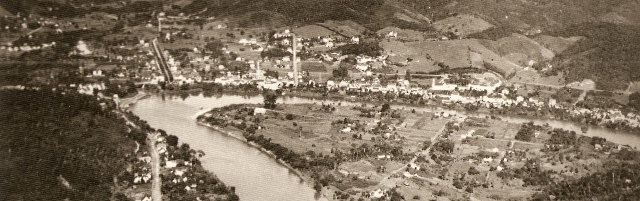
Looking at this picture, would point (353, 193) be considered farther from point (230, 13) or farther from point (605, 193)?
point (230, 13)

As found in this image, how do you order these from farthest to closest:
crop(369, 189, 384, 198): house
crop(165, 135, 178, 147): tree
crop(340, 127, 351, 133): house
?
Result: crop(340, 127, 351, 133): house → crop(165, 135, 178, 147): tree → crop(369, 189, 384, 198): house

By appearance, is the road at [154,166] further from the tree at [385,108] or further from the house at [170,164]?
the tree at [385,108]

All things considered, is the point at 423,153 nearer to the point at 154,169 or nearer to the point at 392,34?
the point at 154,169

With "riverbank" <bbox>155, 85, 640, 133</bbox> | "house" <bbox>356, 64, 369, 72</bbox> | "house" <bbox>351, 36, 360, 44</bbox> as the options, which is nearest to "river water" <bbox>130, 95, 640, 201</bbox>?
"riverbank" <bbox>155, 85, 640, 133</bbox>

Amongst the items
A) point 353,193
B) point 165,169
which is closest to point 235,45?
point 165,169

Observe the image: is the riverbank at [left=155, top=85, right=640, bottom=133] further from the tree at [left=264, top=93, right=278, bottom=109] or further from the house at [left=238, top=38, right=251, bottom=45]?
the house at [left=238, top=38, right=251, bottom=45]

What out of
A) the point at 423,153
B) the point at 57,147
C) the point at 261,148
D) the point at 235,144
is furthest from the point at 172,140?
the point at 423,153

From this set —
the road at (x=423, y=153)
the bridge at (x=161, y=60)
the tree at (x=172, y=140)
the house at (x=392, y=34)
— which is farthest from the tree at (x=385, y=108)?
the bridge at (x=161, y=60)
